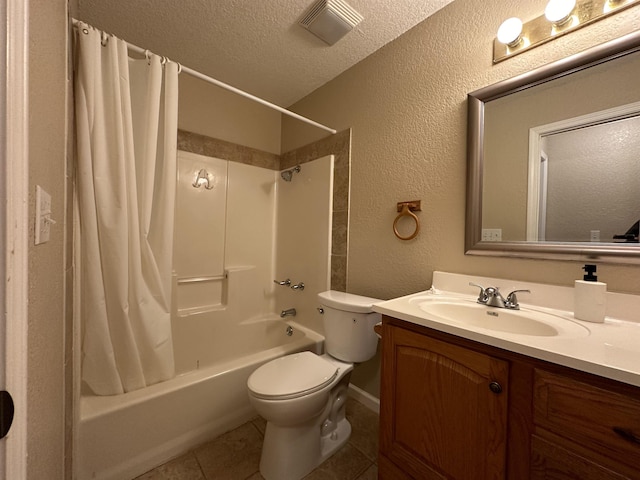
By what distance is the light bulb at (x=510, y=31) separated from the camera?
105cm

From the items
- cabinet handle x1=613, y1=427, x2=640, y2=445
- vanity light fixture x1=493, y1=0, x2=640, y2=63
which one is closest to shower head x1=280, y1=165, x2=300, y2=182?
vanity light fixture x1=493, y1=0, x2=640, y2=63

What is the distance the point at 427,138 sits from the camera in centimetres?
137

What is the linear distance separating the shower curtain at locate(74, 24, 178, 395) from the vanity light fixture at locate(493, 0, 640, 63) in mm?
1514

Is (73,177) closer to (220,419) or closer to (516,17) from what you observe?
(220,419)

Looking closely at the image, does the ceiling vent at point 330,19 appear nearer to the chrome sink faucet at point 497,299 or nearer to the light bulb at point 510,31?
the light bulb at point 510,31

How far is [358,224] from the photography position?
5.61 feet

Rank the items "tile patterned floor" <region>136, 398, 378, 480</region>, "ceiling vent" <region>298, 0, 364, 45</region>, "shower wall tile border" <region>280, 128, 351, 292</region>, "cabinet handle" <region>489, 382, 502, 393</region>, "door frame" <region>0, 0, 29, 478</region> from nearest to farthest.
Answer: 1. "door frame" <region>0, 0, 29, 478</region>
2. "cabinet handle" <region>489, 382, 502, 393</region>
3. "tile patterned floor" <region>136, 398, 378, 480</region>
4. "ceiling vent" <region>298, 0, 364, 45</region>
5. "shower wall tile border" <region>280, 128, 351, 292</region>

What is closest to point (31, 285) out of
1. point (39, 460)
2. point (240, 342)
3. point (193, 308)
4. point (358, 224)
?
point (39, 460)

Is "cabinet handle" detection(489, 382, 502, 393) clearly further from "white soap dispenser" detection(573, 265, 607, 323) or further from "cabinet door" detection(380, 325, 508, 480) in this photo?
"white soap dispenser" detection(573, 265, 607, 323)

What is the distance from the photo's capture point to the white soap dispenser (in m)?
0.81

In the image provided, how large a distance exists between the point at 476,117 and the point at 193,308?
2.14 metres

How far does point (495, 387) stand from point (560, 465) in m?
0.18

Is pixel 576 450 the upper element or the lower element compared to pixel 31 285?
lower

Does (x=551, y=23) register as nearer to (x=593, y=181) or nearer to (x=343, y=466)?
(x=593, y=181)
